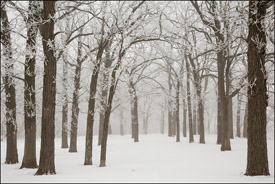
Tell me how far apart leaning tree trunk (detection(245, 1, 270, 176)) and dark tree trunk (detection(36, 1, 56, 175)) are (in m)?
6.36

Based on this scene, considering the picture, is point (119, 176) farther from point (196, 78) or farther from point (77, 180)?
point (196, 78)

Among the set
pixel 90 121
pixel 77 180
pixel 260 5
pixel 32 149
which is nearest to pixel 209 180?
pixel 77 180

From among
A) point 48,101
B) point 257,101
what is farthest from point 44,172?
point 257,101

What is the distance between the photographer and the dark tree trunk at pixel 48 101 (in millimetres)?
8969

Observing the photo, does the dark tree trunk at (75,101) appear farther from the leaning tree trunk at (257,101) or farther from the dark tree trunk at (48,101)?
the leaning tree trunk at (257,101)

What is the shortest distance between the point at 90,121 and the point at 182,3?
14.9 m

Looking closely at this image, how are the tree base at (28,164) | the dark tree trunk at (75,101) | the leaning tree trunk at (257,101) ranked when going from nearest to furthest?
1. the leaning tree trunk at (257,101)
2. the tree base at (28,164)
3. the dark tree trunk at (75,101)

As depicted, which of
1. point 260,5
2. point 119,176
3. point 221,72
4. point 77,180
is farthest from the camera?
point 221,72

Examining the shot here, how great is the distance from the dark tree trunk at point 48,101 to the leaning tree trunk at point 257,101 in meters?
6.36

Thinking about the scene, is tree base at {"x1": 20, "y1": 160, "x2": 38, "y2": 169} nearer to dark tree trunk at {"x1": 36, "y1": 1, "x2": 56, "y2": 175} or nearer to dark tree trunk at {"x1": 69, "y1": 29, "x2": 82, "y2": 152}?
dark tree trunk at {"x1": 36, "y1": 1, "x2": 56, "y2": 175}

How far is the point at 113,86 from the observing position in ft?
36.2

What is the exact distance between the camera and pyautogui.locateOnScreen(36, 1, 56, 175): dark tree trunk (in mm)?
8969

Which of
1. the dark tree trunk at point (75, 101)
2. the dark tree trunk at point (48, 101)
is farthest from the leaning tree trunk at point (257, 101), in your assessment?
the dark tree trunk at point (75, 101)

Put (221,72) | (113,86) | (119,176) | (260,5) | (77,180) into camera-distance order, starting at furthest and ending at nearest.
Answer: (221,72), (113,86), (119,176), (77,180), (260,5)
